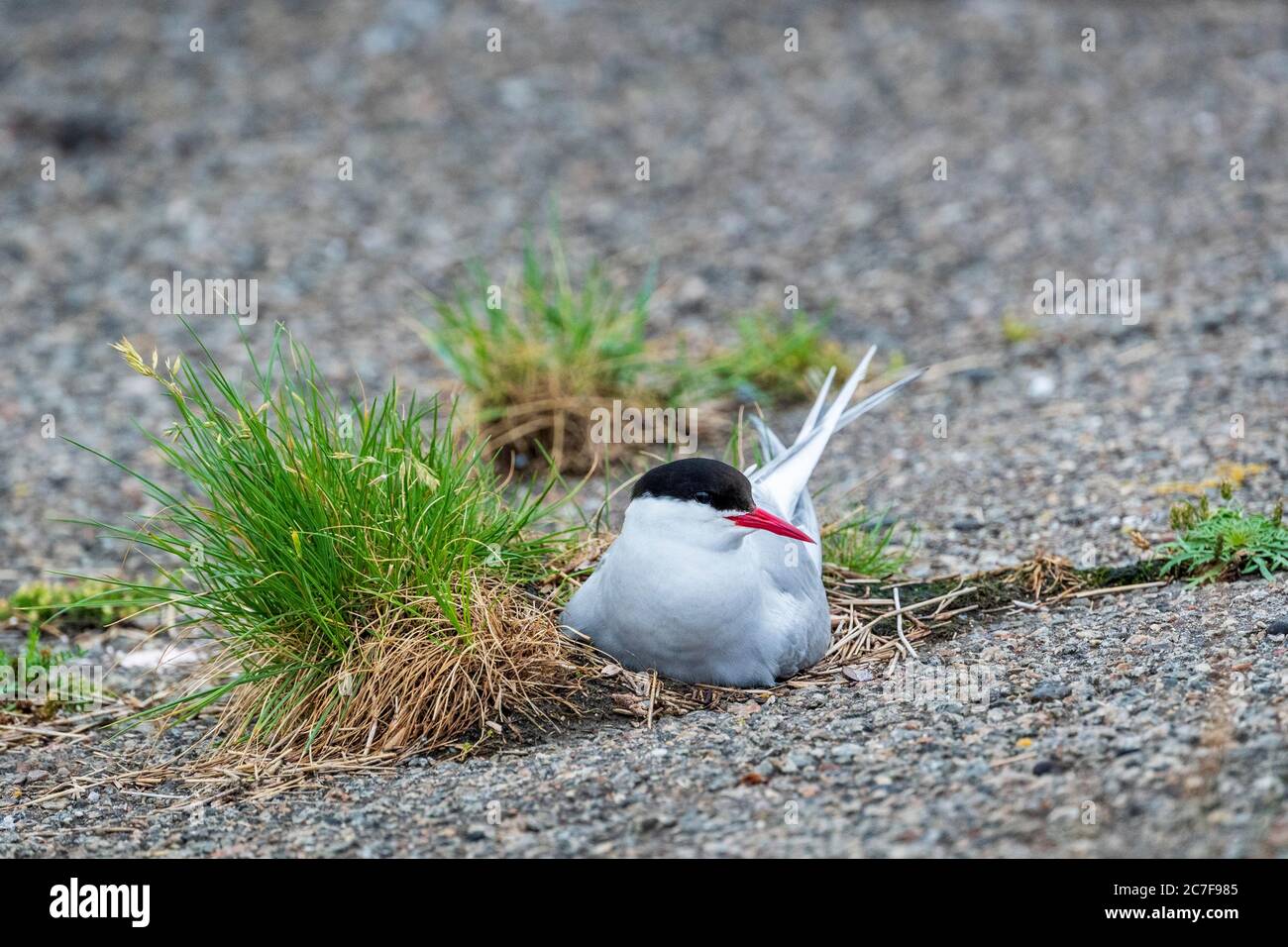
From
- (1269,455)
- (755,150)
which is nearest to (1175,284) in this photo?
(1269,455)

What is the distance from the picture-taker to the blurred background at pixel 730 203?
17.1ft

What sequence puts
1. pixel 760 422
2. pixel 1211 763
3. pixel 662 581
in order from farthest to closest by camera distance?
pixel 760 422, pixel 662 581, pixel 1211 763

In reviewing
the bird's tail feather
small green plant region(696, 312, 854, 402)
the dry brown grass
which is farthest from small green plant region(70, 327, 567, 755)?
small green plant region(696, 312, 854, 402)

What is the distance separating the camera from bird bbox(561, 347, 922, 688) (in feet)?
11.0

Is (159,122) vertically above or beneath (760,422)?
above

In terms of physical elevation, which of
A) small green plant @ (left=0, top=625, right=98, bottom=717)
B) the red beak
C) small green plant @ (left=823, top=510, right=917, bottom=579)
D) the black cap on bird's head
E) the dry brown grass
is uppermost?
the black cap on bird's head

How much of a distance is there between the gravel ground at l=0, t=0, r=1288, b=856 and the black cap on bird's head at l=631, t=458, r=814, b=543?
0.45 meters

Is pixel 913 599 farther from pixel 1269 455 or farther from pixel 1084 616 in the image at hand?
pixel 1269 455

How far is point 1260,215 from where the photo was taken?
665 centimetres

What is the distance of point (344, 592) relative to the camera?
11.6 ft

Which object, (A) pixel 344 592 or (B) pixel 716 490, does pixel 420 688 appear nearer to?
(A) pixel 344 592

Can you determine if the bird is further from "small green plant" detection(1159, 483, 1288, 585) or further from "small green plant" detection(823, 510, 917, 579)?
"small green plant" detection(1159, 483, 1288, 585)

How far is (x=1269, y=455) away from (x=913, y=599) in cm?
137

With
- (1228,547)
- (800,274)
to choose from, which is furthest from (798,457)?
(800,274)
